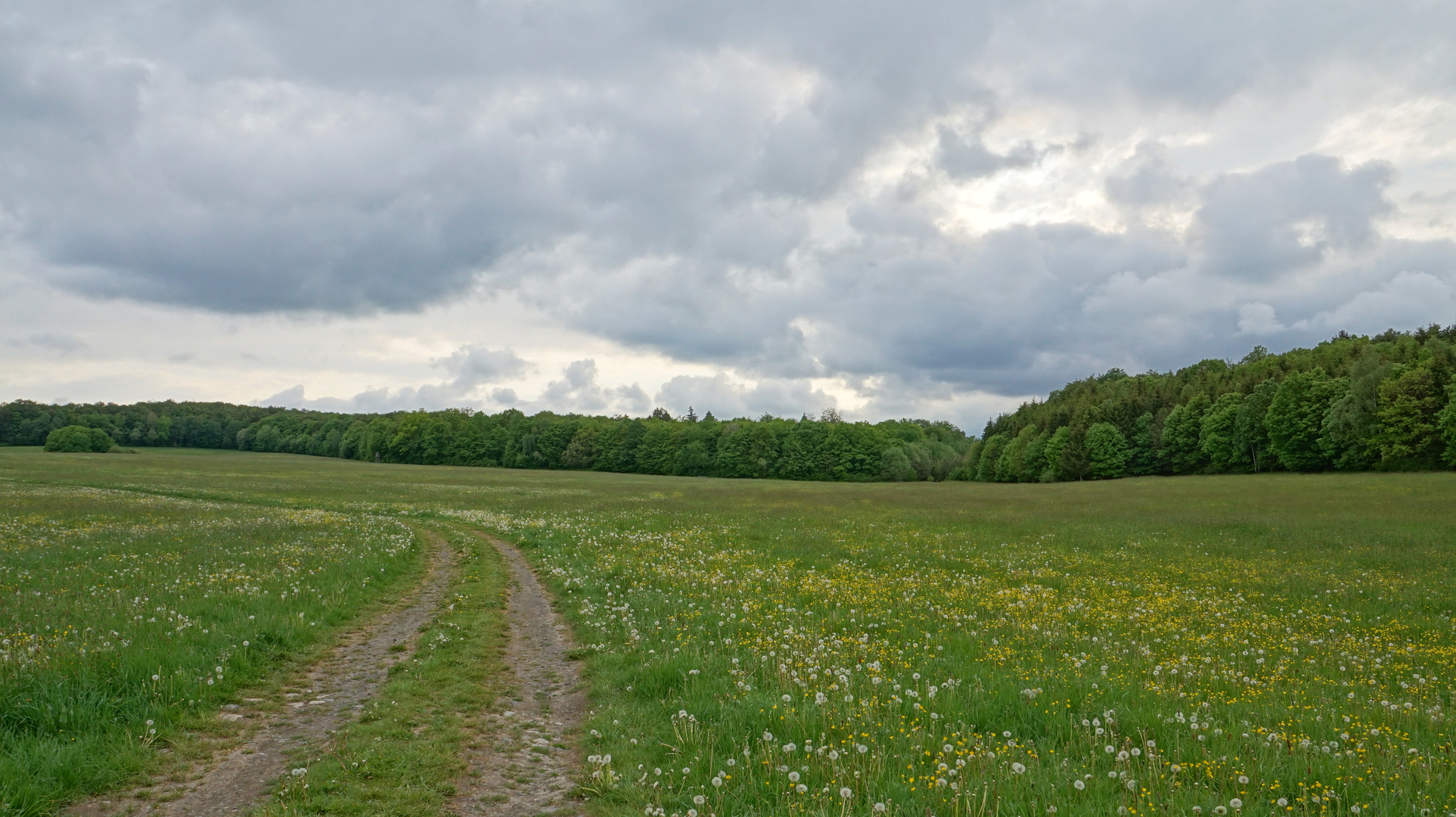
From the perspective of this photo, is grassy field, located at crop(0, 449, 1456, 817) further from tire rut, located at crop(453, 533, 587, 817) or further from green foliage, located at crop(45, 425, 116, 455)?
green foliage, located at crop(45, 425, 116, 455)

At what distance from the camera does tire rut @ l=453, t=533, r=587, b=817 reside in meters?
6.21

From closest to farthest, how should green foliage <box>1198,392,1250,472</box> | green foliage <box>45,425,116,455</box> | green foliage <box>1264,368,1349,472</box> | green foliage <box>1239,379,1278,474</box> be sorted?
green foliage <box>1264,368,1349,472</box> → green foliage <box>1239,379,1278,474</box> → green foliage <box>1198,392,1250,472</box> → green foliage <box>45,425,116,455</box>

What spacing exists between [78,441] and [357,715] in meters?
180

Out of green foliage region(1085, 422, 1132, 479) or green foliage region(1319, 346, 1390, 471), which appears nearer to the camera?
green foliage region(1319, 346, 1390, 471)

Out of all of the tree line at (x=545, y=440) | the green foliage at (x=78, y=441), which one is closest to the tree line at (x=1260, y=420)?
the tree line at (x=545, y=440)

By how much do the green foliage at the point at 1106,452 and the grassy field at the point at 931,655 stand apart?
7651 centimetres

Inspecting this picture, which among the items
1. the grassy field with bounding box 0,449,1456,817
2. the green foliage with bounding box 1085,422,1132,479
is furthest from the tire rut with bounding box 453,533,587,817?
the green foliage with bounding box 1085,422,1132,479

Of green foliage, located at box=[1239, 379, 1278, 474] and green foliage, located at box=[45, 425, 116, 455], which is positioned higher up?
green foliage, located at box=[1239, 379, 1278, 474]

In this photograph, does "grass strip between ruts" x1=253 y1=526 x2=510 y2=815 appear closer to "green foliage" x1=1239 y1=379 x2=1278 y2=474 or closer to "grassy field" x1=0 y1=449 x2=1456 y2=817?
"grassy field" x1=0 y1=449 x2=1456 y2=817

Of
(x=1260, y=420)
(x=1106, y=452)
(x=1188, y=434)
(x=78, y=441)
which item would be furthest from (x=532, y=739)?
(x=78, y=441)

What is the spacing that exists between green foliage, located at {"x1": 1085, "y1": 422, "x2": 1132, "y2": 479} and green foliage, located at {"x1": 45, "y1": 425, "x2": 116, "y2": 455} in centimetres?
17944

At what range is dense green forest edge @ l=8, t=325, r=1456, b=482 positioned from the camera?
A: 71.9m

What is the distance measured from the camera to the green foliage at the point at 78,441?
135 metres

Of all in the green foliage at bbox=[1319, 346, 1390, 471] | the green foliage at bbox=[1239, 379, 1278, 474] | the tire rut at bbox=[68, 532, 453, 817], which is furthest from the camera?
the green foliage at bbox=[1239, 379, 1278, 474]
